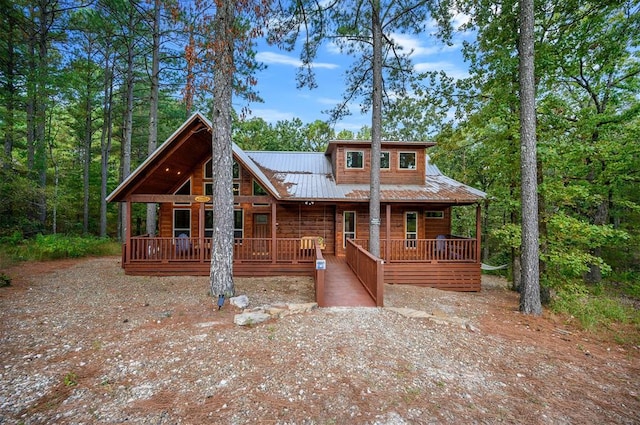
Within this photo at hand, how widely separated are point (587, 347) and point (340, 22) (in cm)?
1046

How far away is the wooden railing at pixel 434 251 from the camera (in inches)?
380

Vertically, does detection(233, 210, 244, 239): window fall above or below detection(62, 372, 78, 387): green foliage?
above

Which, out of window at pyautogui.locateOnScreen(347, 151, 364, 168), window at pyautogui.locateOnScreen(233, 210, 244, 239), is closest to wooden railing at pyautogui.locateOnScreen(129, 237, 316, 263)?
window at pyautogui.locateOnScreen(233, 210, 244, 239)

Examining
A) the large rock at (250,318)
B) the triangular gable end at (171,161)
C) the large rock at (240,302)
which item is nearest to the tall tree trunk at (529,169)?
the large rock at (250,318)

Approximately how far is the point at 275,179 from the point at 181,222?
437cm

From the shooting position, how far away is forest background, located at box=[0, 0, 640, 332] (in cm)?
729

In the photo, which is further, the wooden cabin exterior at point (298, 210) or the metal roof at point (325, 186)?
Answer: the metal roof at point (325, 186)

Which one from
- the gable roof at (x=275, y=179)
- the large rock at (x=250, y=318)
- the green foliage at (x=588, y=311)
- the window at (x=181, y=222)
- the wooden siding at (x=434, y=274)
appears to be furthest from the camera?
the window at (x=181, y=222)

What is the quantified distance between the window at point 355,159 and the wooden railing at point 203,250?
4.44m

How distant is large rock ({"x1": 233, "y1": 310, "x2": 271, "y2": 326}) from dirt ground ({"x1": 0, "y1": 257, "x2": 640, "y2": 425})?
0.14 meters

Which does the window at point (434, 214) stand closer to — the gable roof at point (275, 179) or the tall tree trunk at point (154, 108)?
the gable roof at point (275, 179)

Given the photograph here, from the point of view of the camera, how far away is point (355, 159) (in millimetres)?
12227

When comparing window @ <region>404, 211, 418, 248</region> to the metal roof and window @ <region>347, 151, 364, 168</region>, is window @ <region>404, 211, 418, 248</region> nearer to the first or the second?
the metal roof

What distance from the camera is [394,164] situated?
1218 cm
